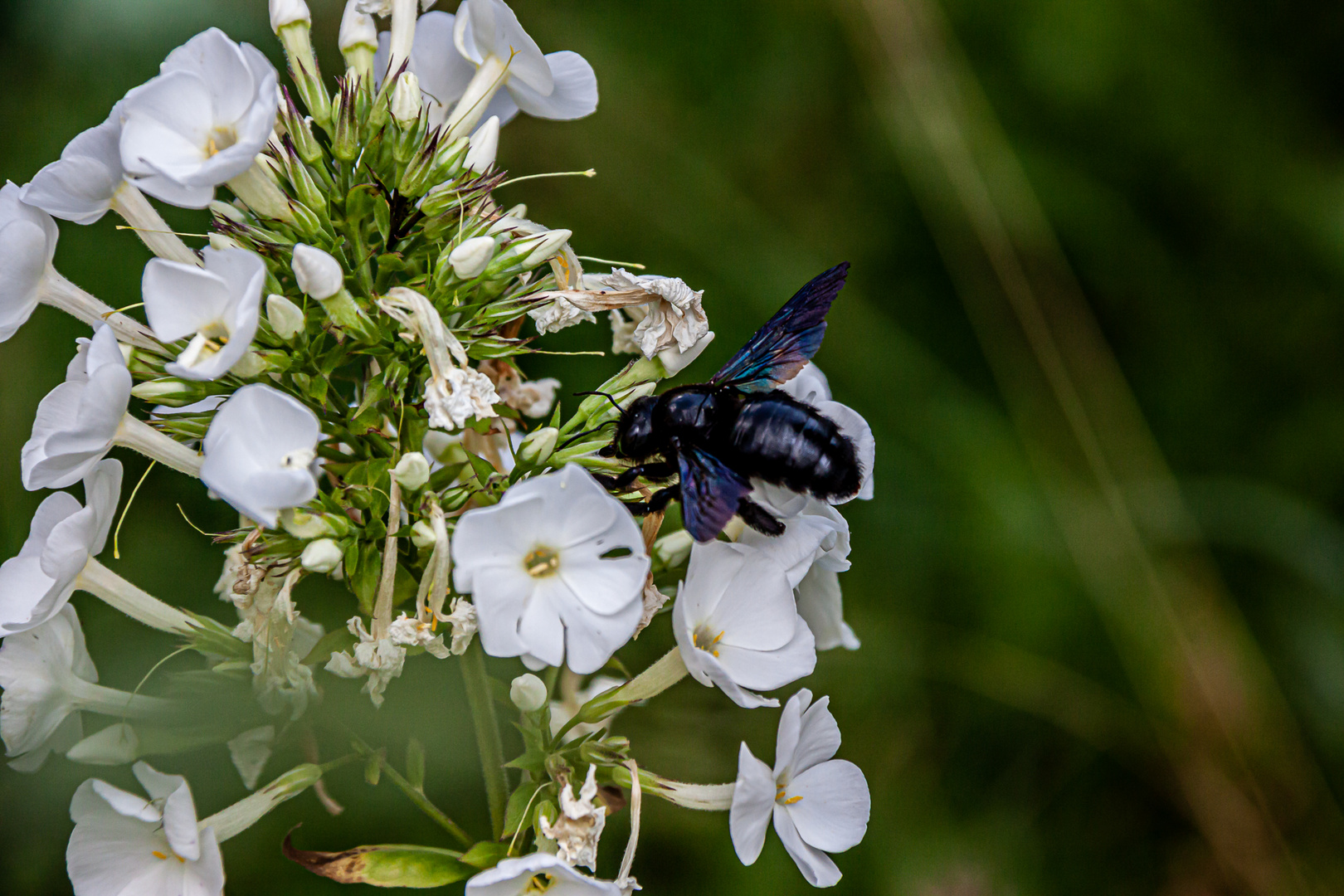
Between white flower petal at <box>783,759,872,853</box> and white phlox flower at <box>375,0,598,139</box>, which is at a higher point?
white phlox flower at <box>375,0,598,139</box>

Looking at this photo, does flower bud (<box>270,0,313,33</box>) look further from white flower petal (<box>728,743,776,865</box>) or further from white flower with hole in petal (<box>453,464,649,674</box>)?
white flower petal (<box>728,743,776,865</box>)

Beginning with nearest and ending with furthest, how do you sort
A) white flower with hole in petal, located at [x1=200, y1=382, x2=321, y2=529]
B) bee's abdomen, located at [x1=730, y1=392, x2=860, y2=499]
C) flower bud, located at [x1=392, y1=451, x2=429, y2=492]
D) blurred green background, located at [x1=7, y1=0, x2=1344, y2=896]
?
white flower with hole in petal, located at [x1=200, y1=382, x2=321, y2=529]
flower bud, located at [x1=392, y1=451, x2=429, y2=492]
bee's abdomen, located at [x1=730, y1=392, x2=860, y2=499]
blurred green background, located at [x1=7, y1=0, x2=1344, y2=896]

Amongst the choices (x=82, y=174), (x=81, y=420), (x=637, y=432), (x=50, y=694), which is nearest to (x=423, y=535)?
(x=637, y=432)

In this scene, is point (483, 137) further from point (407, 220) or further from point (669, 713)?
point (669, 713)

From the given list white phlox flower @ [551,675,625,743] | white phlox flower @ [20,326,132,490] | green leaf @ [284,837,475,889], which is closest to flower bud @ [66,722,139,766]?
green leaf @ [284,837,475,889]

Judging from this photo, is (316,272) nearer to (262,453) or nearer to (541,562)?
(262,453)

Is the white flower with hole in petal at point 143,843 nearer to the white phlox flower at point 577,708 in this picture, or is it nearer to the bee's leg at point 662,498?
the white phlox flower at point 577,708
